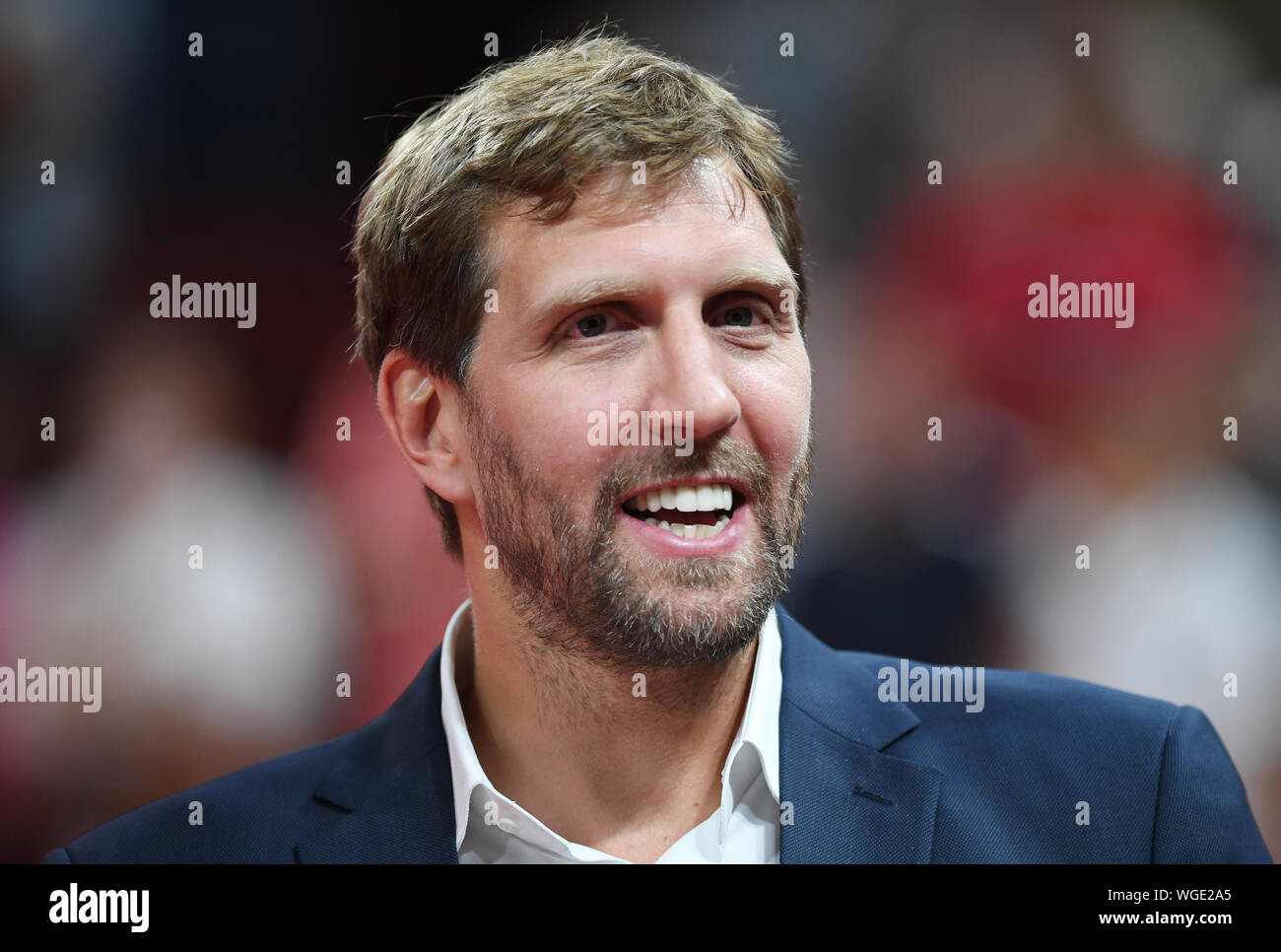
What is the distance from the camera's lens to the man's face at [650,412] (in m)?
2.14

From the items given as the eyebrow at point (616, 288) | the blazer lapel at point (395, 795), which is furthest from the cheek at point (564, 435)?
the blazer lapel at point (395, 795)

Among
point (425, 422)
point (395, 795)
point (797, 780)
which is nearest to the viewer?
point (797, 780)

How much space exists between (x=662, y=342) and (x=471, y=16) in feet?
3.65

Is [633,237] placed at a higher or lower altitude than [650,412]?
higher

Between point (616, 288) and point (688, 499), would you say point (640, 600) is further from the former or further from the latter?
point (616, 288)

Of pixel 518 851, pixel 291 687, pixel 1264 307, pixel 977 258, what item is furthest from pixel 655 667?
pixel 1264 307

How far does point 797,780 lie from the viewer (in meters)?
2.21

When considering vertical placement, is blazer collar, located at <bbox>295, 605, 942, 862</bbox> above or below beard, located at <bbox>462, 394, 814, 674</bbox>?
below

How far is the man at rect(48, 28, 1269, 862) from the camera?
85.2 inches

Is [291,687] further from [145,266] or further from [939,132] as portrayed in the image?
[939,132]

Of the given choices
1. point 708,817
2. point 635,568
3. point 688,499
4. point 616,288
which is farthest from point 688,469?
point 708,817

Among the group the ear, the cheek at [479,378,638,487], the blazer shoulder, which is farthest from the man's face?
the blazer shoulder

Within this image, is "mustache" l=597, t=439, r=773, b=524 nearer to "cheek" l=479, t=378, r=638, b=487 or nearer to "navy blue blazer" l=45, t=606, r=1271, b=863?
"cheek" l=479, t=378, r=638, b=487

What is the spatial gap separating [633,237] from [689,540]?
56cm
